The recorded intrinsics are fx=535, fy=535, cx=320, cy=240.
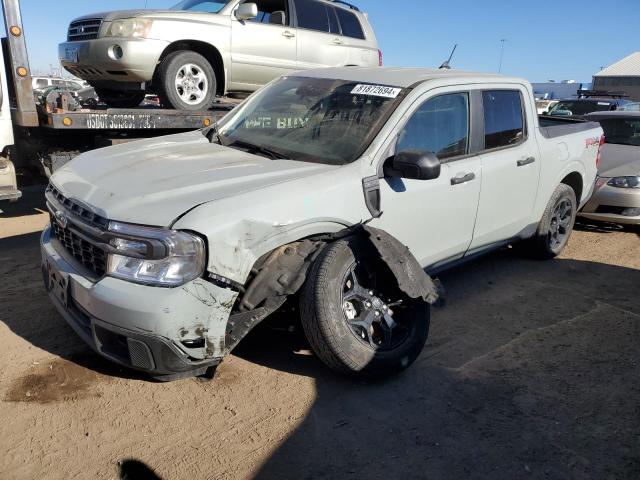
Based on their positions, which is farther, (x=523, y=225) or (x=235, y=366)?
(x=523, y=225)

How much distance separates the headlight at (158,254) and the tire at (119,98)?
5.45m

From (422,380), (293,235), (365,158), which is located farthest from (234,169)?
(422,380)

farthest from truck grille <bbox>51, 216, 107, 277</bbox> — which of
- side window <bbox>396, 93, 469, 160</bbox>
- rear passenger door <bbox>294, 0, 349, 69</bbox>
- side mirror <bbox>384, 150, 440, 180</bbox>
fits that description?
rear passenger door <bbox>294, 0, 349, 69</bbox>

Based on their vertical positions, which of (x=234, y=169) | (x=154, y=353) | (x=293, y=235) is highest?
(x=234, y=169)

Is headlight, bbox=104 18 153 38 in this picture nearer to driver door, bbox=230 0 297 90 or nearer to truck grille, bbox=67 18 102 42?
truck grille, bbox=67 18 102 42

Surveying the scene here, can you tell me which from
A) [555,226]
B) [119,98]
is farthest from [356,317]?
[119,98]

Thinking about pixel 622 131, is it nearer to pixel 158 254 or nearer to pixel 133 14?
A: pixel 133 14

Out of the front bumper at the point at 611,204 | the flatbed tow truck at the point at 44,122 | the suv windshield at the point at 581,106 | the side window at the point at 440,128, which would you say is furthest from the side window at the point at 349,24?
A: the suv windshield at the point at 581,106

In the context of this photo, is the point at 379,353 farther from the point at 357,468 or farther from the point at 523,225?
the point at 523,225

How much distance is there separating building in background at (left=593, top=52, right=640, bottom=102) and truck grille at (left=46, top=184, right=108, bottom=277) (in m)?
42.4

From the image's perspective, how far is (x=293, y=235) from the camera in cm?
297

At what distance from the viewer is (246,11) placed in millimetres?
6680

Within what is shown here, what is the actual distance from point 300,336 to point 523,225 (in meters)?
2.44

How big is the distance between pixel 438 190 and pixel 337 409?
1667 millimetres
